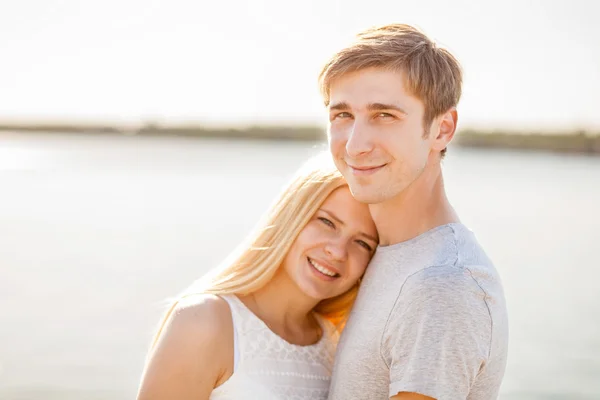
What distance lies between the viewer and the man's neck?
3162 millimetres

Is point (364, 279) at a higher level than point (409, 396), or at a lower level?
higher

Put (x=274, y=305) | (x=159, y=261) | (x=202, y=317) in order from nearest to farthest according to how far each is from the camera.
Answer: (x=202, y=317) → (x=274, y=305) → (x=159, y=261)

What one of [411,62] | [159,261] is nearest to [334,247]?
[411,62]

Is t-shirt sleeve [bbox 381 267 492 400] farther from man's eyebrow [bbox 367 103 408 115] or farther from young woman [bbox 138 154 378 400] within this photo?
young woman [bbox 138 154 378 400]

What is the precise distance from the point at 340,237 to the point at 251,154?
41368 mm

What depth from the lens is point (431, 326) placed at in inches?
106

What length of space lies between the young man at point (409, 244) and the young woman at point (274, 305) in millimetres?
267

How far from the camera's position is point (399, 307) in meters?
2.88

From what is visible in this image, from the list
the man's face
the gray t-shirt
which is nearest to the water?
the man's face

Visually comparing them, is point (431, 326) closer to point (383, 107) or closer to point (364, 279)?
point (364, 279)

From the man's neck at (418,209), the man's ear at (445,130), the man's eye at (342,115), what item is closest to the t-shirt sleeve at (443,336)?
the man's neck at (418,209)

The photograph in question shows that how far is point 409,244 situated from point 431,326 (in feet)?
1.57

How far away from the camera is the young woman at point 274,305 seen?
3312 millimetres

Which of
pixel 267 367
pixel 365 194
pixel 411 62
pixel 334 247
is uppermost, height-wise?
pixel 411 62
